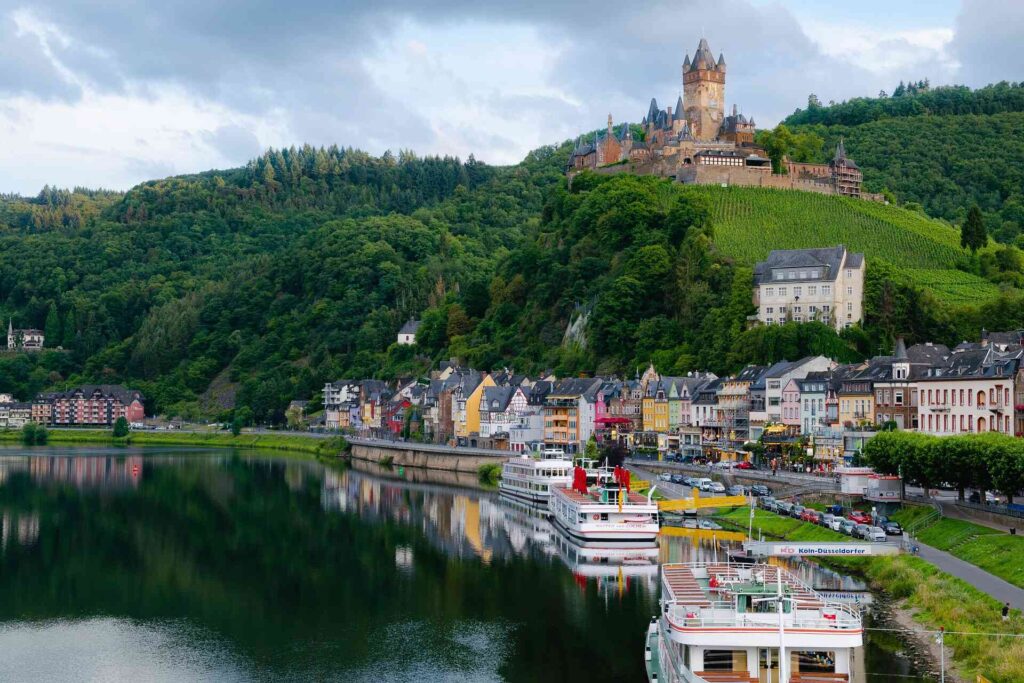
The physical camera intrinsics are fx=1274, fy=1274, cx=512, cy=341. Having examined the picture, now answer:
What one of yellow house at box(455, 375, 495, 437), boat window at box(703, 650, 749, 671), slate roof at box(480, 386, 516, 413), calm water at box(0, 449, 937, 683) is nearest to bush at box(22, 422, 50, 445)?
yellow house at box(455, 375, 495, 437)

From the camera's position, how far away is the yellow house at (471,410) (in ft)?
368

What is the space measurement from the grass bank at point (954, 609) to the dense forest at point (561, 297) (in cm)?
4822

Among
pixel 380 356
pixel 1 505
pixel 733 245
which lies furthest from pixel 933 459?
pixel 380 356

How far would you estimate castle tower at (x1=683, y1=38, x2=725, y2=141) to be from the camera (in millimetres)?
143375

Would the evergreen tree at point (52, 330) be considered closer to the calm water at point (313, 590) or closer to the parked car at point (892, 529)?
the calm water at point (313, 590)

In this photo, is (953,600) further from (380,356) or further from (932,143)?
(932,143)

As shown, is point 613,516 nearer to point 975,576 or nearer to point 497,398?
point 975,576

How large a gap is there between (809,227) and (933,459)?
7221cm

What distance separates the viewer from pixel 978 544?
44.8m

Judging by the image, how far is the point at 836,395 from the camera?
79938mm

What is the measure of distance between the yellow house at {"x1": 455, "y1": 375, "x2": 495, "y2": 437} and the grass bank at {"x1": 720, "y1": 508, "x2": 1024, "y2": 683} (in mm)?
60954

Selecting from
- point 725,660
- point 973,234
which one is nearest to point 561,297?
point 973,234

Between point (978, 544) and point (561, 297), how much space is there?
8157cm

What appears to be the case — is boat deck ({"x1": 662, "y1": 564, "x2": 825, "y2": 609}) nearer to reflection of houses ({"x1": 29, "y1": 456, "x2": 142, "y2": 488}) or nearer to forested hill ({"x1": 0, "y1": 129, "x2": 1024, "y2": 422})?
forested hill ({"x1": 0, "y1": 129, "x2": 1024, "y2": 422})
